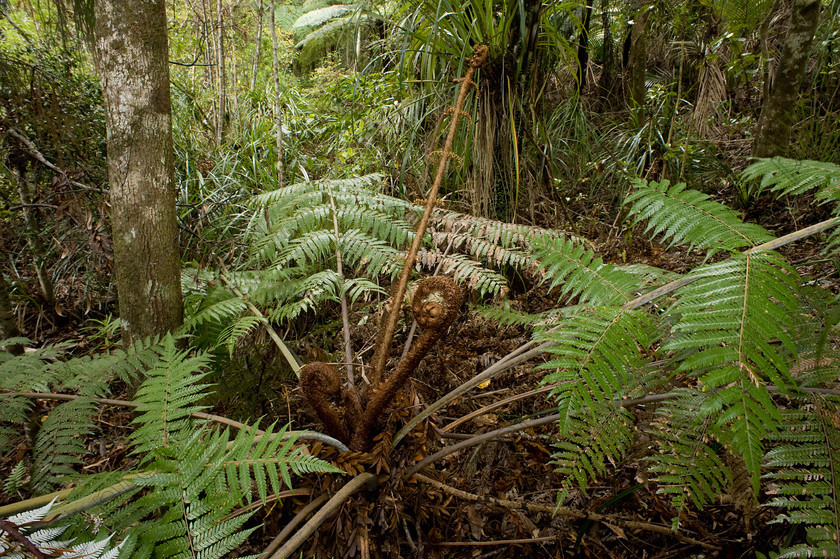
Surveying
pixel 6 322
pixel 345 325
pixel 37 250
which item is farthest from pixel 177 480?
pixel 37 250

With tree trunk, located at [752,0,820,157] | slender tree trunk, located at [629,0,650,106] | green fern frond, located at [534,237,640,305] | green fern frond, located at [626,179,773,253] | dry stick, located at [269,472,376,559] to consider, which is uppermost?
slender tree trunk, located at [629,0,650,106]

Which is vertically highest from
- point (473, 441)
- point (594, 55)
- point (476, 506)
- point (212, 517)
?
point (594, 55)

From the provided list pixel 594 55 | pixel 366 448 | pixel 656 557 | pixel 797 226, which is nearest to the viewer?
pixel 656 557

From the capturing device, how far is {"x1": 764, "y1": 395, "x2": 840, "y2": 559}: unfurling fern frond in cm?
68

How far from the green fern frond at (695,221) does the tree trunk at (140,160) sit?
157cm

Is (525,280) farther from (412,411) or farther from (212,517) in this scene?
(212,517)

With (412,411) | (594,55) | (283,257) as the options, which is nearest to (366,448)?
(412,411)

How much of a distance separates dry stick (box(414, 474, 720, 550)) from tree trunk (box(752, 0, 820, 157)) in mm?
2897

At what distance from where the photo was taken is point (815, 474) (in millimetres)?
746

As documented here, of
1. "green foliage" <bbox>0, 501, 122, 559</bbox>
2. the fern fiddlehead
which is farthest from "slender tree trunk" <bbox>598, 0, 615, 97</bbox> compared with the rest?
"green foliage" <bbox>0, 501, 122, 559</bbox>

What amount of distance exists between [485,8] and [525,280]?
1374 millimetres

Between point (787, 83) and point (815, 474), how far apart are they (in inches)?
122

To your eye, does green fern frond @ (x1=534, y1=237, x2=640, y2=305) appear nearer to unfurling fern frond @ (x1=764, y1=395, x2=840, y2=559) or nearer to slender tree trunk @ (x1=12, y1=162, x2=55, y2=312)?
unfurling fern frond @ (x1=764, y1=395, x2=840, y2=559)

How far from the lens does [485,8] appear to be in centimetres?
200
